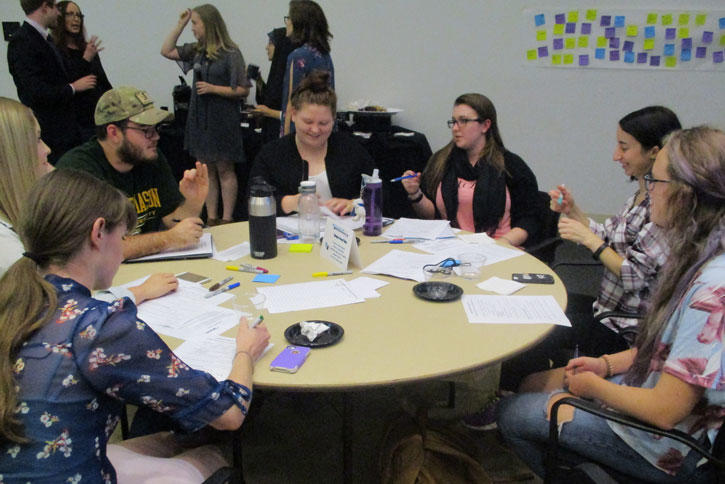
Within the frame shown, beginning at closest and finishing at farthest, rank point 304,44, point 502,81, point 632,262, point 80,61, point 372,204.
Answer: point 632,262 < point 372,204 < point 304,44 < point 80,61 < point 502,81

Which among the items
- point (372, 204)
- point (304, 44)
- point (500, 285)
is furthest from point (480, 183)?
point (304, 44)

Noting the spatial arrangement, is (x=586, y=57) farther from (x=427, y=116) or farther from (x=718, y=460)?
(x=718, y=460)

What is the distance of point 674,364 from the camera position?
43.0 inches

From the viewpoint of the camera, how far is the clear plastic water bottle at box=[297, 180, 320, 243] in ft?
6.95

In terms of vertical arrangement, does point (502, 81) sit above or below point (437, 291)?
above

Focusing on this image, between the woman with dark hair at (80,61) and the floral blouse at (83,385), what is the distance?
3.36 metres

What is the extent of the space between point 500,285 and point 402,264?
0.34 metres

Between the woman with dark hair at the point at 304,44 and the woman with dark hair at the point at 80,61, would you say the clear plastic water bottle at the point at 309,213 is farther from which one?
the woman with dark hair at the point at 80,61

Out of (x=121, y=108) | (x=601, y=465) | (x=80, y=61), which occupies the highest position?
(x=80, y=61)

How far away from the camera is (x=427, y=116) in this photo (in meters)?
4.79

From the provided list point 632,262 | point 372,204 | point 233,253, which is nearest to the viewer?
point 632,262

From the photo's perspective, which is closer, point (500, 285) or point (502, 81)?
point (500, 285)

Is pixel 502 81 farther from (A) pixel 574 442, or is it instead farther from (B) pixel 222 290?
(A) pixel 574 442

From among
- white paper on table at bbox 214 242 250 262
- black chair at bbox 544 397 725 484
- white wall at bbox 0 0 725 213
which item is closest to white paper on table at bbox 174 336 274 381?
white paper on table at bbox 214 242 250 262
